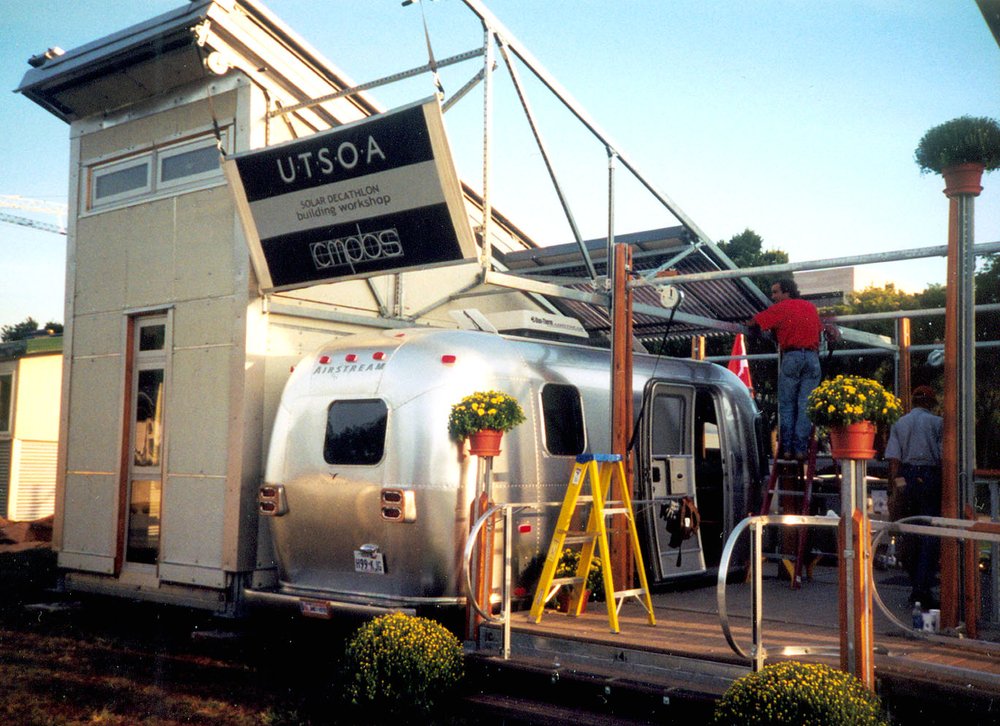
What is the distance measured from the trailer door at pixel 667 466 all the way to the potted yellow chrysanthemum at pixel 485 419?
2.02m

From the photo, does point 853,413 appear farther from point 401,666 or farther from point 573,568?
point 573,568

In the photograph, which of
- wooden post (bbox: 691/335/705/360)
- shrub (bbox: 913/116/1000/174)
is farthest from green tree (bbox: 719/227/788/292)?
shrub (bbox: 913/116/1000/174)

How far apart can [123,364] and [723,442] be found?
21.4 ft

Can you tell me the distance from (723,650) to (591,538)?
64.1 inches

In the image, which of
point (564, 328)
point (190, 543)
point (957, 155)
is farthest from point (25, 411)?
point (957, 155)

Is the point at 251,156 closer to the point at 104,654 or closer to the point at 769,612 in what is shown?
the point at 104,654

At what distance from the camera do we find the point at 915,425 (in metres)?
7.91

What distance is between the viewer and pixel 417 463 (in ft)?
24.5

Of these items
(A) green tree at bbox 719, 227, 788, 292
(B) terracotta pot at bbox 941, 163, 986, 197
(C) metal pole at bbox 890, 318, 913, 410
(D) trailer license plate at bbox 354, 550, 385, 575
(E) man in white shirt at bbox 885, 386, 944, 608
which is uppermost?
(A) green tree at bbox 719, 227, 788, 292

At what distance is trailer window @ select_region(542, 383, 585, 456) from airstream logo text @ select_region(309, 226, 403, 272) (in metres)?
1.85

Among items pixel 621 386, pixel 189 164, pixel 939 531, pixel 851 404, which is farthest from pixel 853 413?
pixel 189 164

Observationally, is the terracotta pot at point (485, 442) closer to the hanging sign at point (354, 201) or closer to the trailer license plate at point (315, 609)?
the trailer license plate at point (315, 609)

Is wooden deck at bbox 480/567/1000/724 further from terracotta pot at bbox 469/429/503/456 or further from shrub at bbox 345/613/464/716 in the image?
terracotta pot at bbox 469/429/503/456

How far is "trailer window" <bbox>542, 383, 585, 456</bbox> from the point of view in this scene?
859 cm
